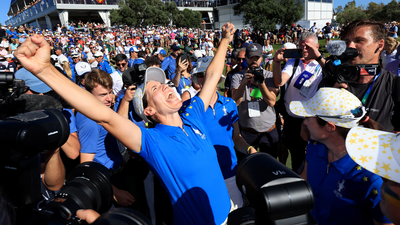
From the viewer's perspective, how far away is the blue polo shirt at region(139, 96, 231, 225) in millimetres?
1640

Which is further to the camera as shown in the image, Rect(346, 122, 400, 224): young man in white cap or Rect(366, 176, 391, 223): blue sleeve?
Rect(366, 176, 391, 223): blue sleeve

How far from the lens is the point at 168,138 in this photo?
1.71m

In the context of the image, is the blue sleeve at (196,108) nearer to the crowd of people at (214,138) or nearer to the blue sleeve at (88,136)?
the crowd of people at (214,138)

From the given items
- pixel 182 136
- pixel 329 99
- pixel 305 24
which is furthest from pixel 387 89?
pixel 305 24

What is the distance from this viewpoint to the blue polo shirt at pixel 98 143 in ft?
7.65

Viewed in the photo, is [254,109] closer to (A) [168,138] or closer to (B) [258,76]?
(B) [258,76]

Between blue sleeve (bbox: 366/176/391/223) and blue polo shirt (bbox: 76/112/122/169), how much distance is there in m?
2.28

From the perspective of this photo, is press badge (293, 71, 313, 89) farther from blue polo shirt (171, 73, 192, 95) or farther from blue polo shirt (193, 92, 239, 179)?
blue polo shirt (171, 73, 192, 95)

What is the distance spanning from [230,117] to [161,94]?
3.58 ft

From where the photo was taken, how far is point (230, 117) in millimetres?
2736

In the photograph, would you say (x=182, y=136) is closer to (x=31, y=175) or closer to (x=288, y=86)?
(x=31, y=175)

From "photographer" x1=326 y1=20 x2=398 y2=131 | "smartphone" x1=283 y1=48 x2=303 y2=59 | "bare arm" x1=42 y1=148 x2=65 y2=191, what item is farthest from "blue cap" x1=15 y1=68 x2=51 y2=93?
"photographer" x1=326 y1=20 x2=398 y2=131

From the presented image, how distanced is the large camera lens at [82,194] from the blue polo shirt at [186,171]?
31 centimetres

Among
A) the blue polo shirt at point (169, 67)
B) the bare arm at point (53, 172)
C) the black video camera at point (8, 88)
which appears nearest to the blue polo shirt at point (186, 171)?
the bare arm at point (53, 172)
